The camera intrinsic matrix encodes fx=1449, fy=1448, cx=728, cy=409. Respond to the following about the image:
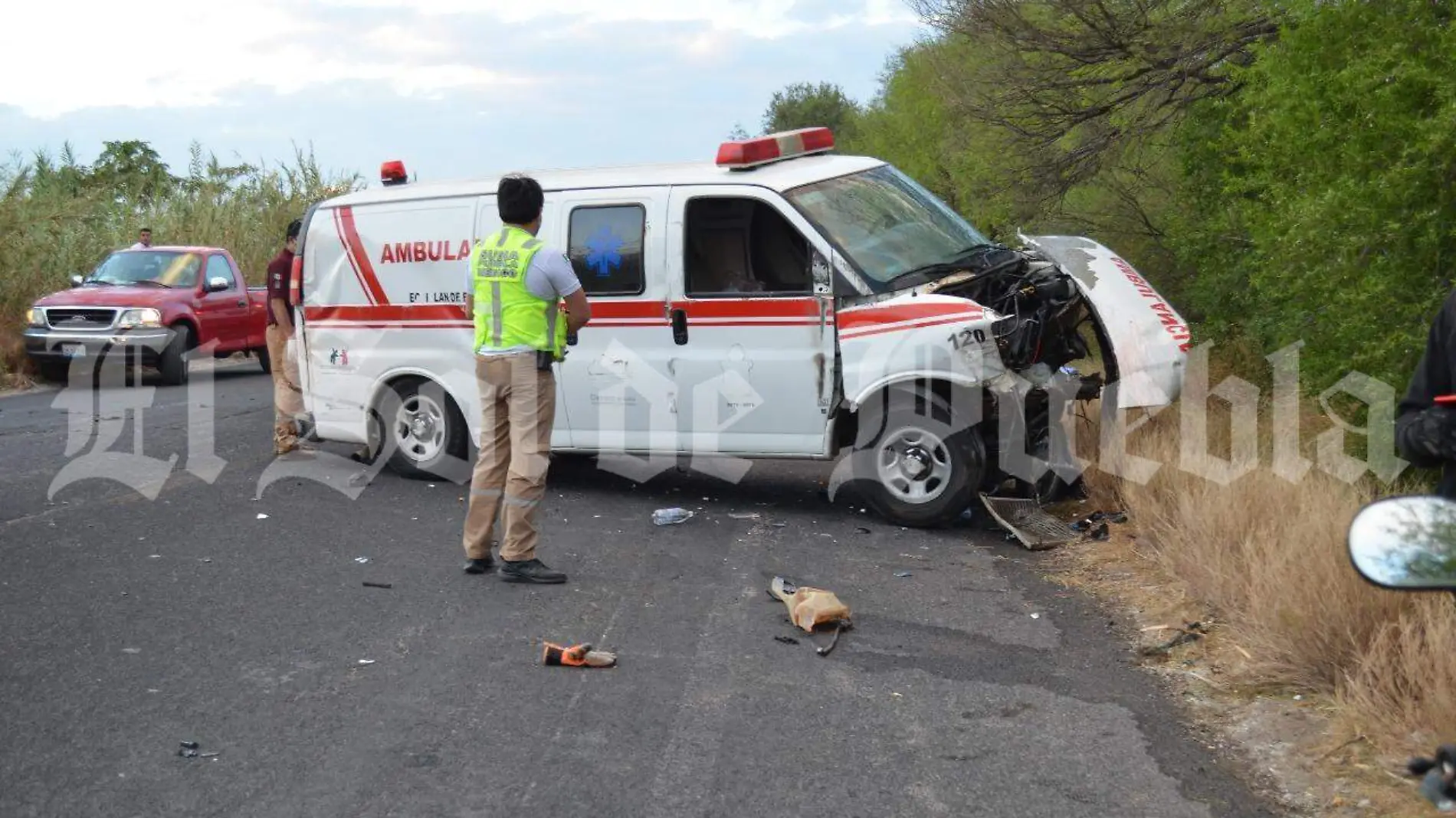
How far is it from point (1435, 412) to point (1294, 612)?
2669 mm

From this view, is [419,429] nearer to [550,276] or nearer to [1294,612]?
[550,276]

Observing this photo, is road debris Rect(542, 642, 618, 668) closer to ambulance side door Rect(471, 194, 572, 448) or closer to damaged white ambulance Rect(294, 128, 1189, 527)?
damaged white ambulance Rect(294, 128, 1189, 527)

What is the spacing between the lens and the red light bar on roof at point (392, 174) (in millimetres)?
10797

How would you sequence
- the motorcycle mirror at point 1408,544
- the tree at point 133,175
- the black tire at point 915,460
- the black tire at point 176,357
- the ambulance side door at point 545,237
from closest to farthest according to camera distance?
the motorcycle mirror at point 1408,544 → the black tire at point 915,460 → the ambulance side door at point 545,237 → the black tire at point 176,357 → the tree at point 133,175

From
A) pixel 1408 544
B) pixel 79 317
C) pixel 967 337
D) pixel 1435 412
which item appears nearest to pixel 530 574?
pixel 967 337

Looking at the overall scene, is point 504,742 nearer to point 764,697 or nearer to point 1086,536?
point 764,697

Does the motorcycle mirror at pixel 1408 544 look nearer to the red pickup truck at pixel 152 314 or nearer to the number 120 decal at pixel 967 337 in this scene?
the number 120 decal at pixel 967 337

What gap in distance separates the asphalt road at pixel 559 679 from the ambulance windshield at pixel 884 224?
1.67 metres

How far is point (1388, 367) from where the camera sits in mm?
8477

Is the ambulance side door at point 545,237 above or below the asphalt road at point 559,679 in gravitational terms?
above

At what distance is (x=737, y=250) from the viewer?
9.20 meters

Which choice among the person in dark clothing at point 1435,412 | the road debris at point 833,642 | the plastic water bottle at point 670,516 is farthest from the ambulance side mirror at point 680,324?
the person in dark clothing at point 1435,412

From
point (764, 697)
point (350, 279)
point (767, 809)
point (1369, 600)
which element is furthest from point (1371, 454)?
point (350, 279)

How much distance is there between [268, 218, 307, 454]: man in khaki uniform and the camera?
11.5 m
